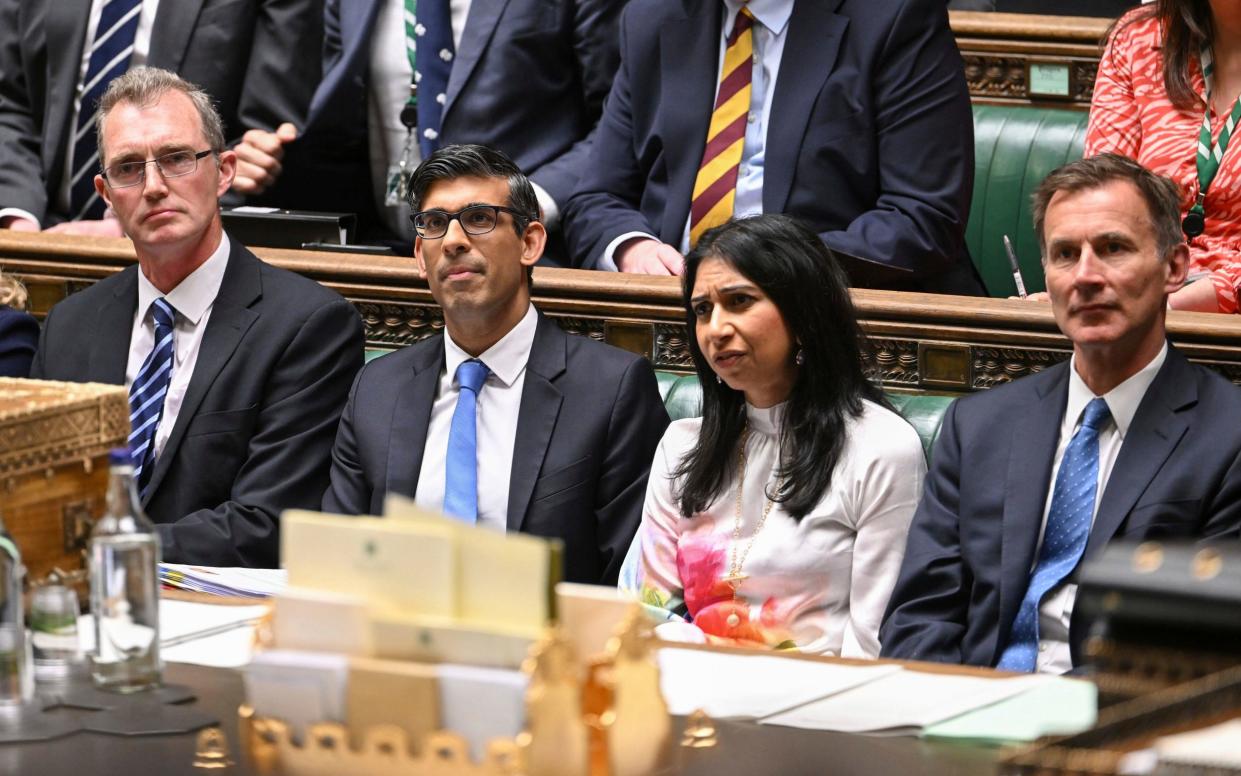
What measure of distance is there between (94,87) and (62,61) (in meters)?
0.13

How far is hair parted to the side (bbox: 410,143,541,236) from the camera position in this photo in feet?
10.8

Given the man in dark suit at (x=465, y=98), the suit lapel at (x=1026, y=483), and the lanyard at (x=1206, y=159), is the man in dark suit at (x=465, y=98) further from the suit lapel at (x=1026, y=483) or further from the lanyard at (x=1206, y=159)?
the suit lapel at (x=1026, y=483)

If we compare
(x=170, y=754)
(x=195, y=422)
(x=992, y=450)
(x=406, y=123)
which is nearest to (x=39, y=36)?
(x=406, y=123)

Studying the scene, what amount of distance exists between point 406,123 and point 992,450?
84.6 inches

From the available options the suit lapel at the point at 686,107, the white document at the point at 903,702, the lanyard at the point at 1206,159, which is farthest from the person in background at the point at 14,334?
the lanyard at the point at 1206,159

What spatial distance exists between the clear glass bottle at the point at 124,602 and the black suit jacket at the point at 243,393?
1251 mm

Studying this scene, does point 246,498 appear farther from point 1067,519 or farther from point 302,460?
point 1067,519

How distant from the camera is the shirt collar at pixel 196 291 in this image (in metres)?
3.50

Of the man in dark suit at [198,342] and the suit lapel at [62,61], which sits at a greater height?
the suit lapel at [62,61]

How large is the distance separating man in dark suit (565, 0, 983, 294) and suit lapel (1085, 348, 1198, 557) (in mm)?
1014

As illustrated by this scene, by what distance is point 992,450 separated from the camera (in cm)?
289

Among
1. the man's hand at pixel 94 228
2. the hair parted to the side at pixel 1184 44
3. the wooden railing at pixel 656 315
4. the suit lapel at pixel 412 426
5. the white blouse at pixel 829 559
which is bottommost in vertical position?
the white blouse at pixel 829 559

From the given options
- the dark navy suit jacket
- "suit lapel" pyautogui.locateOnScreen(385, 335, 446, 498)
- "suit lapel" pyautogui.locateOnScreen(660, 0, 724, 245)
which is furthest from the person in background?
"suit lapel" pyautogui.locateOnScreen(660, 0, 724, 245)

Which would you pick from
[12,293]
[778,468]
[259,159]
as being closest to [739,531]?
[778,468]
